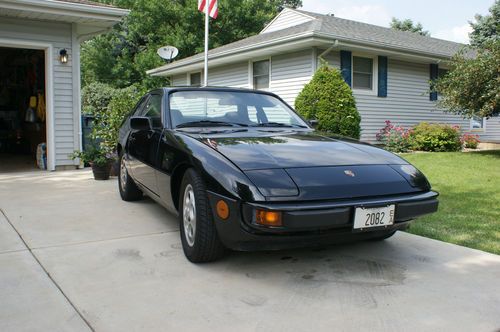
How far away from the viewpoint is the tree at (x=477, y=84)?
9.91 meters

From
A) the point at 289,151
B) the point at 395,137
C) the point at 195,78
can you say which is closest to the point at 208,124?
the point at 289,151

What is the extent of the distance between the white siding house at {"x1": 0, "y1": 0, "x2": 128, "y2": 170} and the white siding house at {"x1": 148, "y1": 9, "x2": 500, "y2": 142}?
190 inches

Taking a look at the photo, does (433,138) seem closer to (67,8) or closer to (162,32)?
(67,8)

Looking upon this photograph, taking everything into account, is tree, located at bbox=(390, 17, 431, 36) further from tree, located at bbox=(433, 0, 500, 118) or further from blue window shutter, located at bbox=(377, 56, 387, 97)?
tree, located at bbox=(433, 0, 500, 118)

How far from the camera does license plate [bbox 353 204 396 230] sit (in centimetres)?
279

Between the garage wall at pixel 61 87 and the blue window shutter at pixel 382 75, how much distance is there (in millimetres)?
8256

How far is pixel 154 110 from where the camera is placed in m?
4.55

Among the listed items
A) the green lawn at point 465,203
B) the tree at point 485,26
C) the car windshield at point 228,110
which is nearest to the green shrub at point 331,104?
the green lawn at point 465,203

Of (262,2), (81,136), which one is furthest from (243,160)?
(262,2)

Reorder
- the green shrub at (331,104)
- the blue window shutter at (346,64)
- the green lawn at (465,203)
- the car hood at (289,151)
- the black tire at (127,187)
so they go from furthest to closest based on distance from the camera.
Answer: the blue window shutter at (346,64) < the green shrub at (331,104) < the black tire at (127,187) < the green lawn at (465,203) < the car hood at (289,151)

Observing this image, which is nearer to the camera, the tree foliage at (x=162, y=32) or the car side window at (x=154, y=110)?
the car side window at (x=154, y=110)

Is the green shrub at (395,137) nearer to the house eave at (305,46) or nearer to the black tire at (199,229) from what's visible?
the house eave at (305,46)

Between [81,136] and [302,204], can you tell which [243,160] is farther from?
[81,136]

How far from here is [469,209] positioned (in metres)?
5.23
